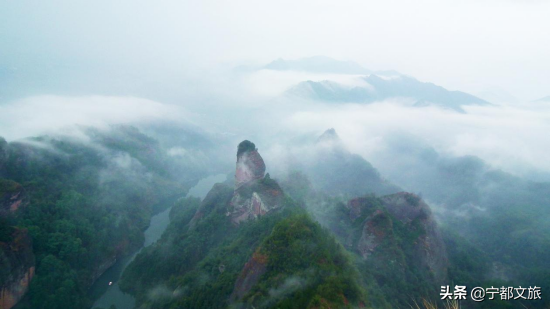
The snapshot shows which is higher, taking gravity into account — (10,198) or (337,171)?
(10,198)

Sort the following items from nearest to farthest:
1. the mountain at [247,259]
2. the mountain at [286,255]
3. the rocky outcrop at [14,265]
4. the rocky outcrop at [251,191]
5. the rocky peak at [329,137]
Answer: the mountain at [247,259] → the mountain at [286,255] → the rocky outcrop at [14,265] → the rocky outcrop at [251,191] → the rocky peak at [329,137]

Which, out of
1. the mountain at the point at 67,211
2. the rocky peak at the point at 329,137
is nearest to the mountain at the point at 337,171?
the rocky peak at the point at 329,137

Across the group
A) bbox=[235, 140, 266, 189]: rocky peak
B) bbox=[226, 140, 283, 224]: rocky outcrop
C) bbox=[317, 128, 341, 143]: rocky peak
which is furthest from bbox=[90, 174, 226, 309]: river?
bbox=[317, 128, 341, 143]: rocky peak

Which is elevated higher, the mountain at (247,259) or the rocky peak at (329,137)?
the mountain at (247,259)

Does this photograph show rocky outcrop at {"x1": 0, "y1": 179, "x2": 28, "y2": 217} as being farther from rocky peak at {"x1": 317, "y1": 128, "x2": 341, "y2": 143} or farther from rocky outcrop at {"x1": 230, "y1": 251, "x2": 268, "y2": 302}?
rocky peak at {"x1": 317, "y1": 128, "x2": 341, "y2": 143}

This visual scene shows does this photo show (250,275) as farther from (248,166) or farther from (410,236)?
(248,166)

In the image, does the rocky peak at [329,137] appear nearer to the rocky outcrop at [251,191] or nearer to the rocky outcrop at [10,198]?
the rocky outcrop at [251,191]

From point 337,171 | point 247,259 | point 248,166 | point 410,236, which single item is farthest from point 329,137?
point 247,259
